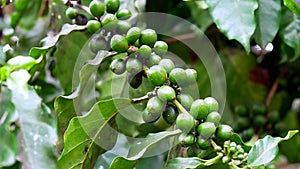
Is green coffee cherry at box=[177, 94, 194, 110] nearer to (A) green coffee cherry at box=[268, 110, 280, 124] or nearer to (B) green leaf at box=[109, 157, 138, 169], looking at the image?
(B) green leaf at box=[109, 157, 138, 169]

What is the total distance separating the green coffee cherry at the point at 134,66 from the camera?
0.83 metres

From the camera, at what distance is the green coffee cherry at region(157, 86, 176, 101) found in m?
0.77

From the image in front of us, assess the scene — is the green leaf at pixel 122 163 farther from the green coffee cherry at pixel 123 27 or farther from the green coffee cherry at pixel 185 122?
the green coffee cherry at pixel 123 27

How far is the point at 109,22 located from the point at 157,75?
158mm

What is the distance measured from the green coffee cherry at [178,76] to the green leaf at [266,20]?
0.29 metres

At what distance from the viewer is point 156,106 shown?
781 millimetres

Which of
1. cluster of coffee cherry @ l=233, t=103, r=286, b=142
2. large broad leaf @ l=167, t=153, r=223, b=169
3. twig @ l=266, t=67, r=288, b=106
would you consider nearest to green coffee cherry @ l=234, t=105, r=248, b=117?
cluster of coffee cherry @ l=233, t=103, r=286, b=142

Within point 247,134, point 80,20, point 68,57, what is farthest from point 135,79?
point 247,134

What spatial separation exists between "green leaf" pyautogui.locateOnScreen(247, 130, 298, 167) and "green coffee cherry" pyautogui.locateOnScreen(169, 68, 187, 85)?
147 mm

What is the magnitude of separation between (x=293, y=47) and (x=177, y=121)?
49cm

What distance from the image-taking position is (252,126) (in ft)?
4.71

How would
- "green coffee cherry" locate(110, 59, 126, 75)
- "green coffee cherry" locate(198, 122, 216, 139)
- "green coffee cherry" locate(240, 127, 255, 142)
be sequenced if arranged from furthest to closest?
"green coffee cherry" locate(240, 127, 255, 142), "green coffee cherry" locate(110, 59, 126, 75), "green coffee cherry" locate(198, 122, 216, 139)

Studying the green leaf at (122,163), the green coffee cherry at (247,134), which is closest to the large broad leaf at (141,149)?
the green leaf at (122,163)

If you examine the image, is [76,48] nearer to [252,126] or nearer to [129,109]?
[129,109]
